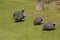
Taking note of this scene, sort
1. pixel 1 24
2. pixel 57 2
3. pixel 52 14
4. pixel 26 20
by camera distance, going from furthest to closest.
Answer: pixel 57 2
pixel 52 14
pixel 26 20
pixel 1 24

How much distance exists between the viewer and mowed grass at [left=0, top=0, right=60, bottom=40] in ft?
36.1

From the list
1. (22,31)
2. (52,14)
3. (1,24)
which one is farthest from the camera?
(52,14)

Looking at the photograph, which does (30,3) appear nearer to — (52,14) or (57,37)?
(52,14)

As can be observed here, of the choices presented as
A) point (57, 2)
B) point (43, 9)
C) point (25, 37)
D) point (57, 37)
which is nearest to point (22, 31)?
point (25, 37)

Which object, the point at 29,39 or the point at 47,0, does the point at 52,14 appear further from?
the point at 29,39

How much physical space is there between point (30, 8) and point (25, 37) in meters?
7.22

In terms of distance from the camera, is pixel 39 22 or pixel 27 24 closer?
pixel 39 22

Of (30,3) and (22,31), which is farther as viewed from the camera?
(30,3)

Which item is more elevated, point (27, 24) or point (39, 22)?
point (39, 22)

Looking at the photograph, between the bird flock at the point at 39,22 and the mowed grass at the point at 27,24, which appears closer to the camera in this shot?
the mowed grass at the point at 27,24

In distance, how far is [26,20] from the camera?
14227 millimetres

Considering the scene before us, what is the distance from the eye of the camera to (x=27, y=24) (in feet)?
43.1

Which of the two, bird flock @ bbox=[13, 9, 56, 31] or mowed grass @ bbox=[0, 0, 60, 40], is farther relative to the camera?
bird flock @ bbox=[13, 9, 56, 31]

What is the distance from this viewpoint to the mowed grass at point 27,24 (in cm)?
1100
